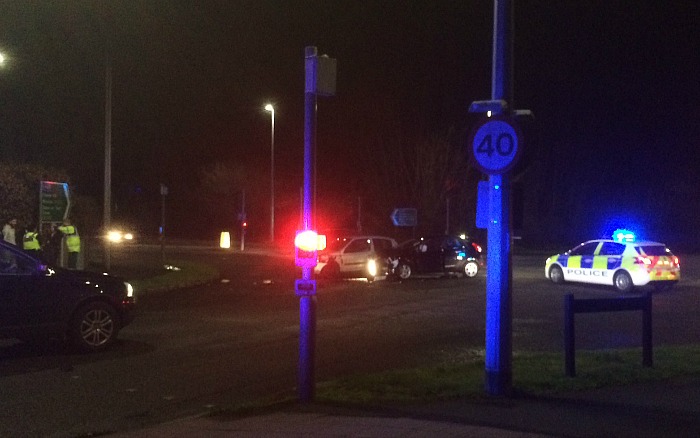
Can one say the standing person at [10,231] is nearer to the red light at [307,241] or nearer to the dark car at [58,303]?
the dark car at [58,303]

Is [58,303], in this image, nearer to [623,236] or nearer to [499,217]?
[499,217]

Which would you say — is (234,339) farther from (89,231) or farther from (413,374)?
(89,231)

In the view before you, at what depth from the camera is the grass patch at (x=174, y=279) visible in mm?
23364

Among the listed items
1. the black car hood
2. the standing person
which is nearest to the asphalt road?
the black car hood

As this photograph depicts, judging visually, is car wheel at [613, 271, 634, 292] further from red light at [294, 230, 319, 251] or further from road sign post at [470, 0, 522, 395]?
red light at [294, 230, 319, 251]

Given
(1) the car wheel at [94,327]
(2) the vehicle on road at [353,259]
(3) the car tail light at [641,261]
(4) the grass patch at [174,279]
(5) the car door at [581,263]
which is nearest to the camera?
(1) the car wheel at [94,327]

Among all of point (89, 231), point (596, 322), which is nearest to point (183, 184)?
point (89, 231)

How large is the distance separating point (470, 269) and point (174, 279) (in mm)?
9657

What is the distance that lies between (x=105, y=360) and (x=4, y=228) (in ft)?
42.6

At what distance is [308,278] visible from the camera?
8.93 metres

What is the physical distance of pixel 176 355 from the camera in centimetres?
1252

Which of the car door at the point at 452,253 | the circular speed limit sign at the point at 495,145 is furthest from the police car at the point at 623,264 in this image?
the circular speed limit sign at the point at 495,145

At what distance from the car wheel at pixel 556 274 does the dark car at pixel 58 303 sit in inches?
648

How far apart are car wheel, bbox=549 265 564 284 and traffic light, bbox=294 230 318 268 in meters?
18.8
